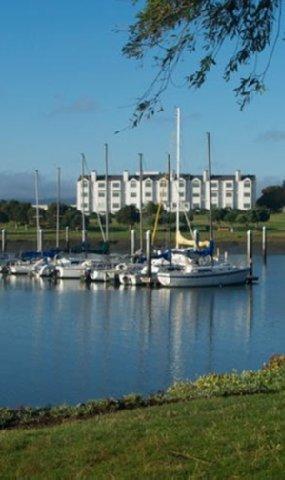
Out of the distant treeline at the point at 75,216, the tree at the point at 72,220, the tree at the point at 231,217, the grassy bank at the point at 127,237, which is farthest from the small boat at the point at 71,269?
the tree at the point at 231,217

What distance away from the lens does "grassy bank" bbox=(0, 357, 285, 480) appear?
815 cm

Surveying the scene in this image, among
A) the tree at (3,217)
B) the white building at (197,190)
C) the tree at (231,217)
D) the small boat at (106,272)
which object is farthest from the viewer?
the white building at (197,190)

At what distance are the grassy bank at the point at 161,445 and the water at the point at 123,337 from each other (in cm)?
1256

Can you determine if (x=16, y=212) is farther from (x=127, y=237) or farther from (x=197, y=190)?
(x=197, y=190)

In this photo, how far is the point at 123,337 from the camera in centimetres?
3766

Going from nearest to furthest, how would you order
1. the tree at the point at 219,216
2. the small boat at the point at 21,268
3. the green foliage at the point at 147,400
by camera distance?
the green foliage at the point at 147,400 → the small boat at the point at 21,268 → the tree at the point at 219,216

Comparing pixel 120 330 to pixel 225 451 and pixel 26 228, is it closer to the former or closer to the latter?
pixel 225 451

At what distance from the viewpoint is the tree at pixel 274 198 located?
17325 cm

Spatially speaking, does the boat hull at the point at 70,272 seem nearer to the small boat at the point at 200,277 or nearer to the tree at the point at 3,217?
the small boat at the point at 200,277

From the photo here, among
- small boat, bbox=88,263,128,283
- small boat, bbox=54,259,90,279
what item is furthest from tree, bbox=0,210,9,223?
small boat, bbox=88,263,128,283

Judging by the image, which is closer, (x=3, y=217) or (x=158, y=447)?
(x=158, y=447)

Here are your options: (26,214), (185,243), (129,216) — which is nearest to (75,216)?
(129,216)

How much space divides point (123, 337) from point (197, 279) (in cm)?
2476

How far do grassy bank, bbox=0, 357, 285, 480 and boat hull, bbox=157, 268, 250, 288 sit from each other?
5023cm
